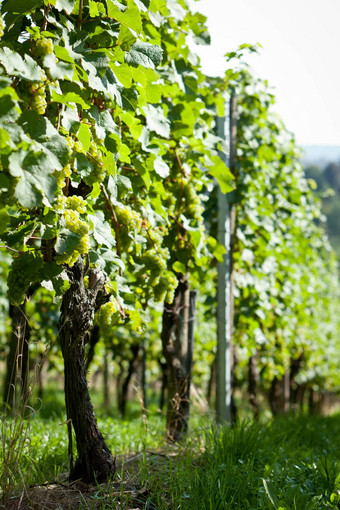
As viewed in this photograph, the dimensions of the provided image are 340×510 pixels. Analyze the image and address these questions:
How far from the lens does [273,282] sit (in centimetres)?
667

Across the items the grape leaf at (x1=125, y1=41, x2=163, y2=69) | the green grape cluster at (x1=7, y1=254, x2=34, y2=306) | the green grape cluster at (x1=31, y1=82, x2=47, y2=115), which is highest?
the grape leaf at (x1=125, y1=41, x2=163, y2=69)

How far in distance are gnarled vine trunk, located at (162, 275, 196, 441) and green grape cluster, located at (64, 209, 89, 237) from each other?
2044 mm

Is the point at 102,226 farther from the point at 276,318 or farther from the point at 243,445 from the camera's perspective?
the point at 276,318

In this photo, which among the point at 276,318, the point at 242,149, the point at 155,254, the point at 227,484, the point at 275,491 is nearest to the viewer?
the point at 275,491

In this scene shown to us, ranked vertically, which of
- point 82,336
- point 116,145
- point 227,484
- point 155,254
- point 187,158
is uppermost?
point 187,158

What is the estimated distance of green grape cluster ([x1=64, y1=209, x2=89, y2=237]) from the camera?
7.16 ft

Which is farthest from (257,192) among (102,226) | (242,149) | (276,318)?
(102,226)

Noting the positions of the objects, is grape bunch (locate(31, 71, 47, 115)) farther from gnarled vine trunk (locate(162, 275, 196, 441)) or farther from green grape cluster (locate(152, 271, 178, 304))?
gnarled vine trunk (locate(162, 275, 196, 441))

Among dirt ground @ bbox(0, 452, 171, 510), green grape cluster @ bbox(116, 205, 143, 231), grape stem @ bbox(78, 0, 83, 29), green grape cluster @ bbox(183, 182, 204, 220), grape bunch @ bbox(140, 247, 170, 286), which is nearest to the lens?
grape stem @ bbox(78, 0, 83, 29)

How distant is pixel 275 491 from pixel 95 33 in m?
2.18

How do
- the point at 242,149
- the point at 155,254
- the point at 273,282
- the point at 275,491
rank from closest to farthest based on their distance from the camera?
the point at 275,491 < the point at 155,254 < the point at 242,149 < the point at 273,282

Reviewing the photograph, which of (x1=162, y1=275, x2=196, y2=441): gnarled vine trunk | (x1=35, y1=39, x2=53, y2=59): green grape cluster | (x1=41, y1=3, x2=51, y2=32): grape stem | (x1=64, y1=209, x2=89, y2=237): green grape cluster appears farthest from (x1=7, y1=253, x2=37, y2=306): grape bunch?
(x1=162, y1=275, x2=196, y2=441): gnarled vine trunk

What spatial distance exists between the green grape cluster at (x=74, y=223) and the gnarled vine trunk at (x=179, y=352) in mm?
2044

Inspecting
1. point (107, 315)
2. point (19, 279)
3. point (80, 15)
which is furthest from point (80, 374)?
point (80, 15)
